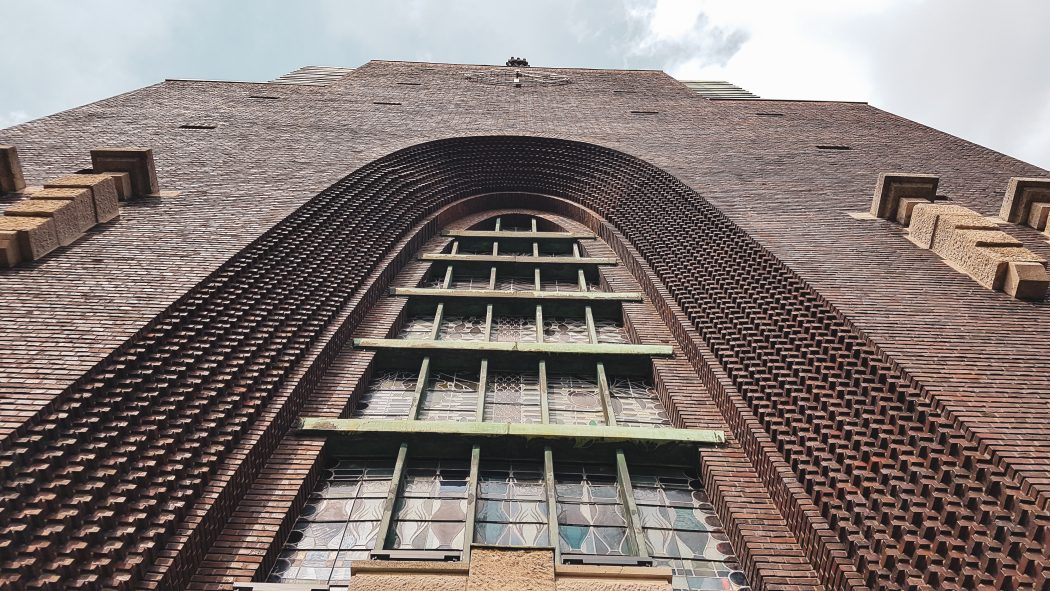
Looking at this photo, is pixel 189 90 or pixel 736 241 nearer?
pixel 736 241

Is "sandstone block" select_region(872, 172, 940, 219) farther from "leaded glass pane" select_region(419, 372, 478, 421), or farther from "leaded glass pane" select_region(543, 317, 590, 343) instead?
"leaded glass pane" select_region(419, 372, 478, 421)

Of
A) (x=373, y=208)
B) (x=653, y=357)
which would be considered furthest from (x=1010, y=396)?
(x=373, y=208)

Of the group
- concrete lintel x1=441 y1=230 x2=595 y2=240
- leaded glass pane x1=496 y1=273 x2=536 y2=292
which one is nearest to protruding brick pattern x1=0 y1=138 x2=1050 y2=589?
leaded glass pane x1=496 y1=273 x2=536 y2=292

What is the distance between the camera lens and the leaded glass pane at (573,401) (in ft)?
22.7

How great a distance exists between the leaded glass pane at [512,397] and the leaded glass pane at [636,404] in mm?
947

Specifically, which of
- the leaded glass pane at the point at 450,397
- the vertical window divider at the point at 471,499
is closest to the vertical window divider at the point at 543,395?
the leaded glass pane at the point at 450,397

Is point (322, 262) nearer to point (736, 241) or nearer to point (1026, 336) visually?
point (736, 241)

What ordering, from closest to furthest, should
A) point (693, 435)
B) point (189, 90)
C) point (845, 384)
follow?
Answer: 1. point (845, 384)
2. point (693, 435)
3. point (189, 90)

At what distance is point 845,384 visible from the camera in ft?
18.8

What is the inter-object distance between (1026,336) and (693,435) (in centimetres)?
329

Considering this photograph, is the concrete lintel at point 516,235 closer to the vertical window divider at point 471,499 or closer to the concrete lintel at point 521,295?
the concrete lintel at point 521,295

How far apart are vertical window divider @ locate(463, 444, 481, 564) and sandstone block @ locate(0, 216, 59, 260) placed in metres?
5.23

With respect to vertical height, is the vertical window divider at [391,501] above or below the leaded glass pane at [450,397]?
below

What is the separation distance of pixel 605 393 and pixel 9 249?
21.7ft
